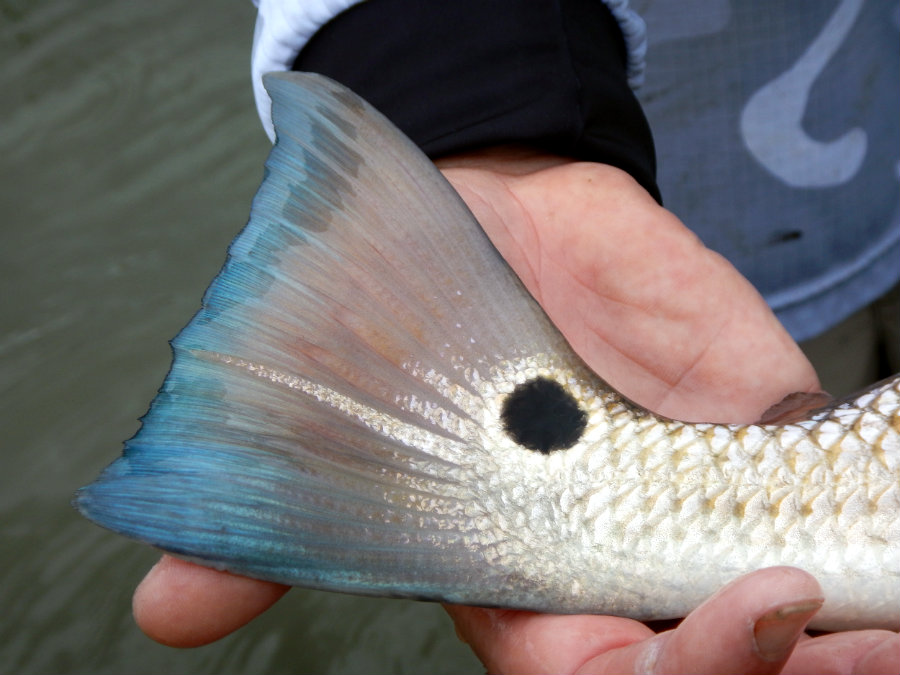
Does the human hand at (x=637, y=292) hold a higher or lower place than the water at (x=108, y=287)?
higher

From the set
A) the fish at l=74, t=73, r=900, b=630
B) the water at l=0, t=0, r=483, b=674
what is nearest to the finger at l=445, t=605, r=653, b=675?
the fish at l=74, t=73, r=900, b=630

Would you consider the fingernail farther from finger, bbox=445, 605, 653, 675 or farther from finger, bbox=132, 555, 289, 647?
finger, bbox=132, 555, 289, 647

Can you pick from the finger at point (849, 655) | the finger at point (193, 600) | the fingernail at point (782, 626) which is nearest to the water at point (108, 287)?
the finger at point (193, 600)

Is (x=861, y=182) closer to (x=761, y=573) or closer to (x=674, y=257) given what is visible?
(x=674, y=257)

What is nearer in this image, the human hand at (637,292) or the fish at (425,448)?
the fish at (425,448)

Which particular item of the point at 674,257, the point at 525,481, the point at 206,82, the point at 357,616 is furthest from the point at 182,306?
the point at 525,481

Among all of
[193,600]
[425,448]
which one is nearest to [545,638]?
[425,448]

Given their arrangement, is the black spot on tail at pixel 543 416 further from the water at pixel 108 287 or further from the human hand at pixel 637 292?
the water at pixel 108 287
